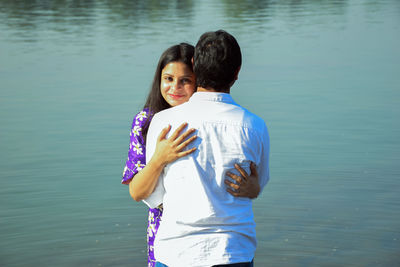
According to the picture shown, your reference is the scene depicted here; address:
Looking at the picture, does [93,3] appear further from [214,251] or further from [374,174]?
[214,251]

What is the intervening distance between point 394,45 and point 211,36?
13222 millimetres

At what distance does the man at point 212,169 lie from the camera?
204 cm

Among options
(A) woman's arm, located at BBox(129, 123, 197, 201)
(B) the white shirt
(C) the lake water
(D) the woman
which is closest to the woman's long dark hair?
(D) the woman

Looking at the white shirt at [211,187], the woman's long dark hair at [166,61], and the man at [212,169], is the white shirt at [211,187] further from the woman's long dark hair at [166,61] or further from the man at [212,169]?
the woman's long dark hair at [166,61]

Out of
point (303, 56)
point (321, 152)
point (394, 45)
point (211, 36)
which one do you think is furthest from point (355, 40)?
point (211, 36)

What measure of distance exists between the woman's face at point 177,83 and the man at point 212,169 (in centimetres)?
54

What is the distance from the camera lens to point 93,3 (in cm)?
2739

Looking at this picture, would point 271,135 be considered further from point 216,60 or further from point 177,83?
point 216,60

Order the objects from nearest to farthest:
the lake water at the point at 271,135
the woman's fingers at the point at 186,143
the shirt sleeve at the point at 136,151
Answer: the woman's fingers at the point at 186,143 < the shirt sleeve at the point at 136,151 < the lake water at the point at 271,135

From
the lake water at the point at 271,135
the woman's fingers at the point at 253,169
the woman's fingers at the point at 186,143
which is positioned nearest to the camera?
the woman's fingers at the point at 186,143

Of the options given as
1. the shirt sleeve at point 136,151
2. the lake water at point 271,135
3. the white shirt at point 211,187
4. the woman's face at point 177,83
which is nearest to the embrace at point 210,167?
the white shirt at point 211,187

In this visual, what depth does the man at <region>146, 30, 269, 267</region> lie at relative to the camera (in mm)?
2037

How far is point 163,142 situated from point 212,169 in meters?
0.20

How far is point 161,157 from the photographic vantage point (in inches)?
83.0
